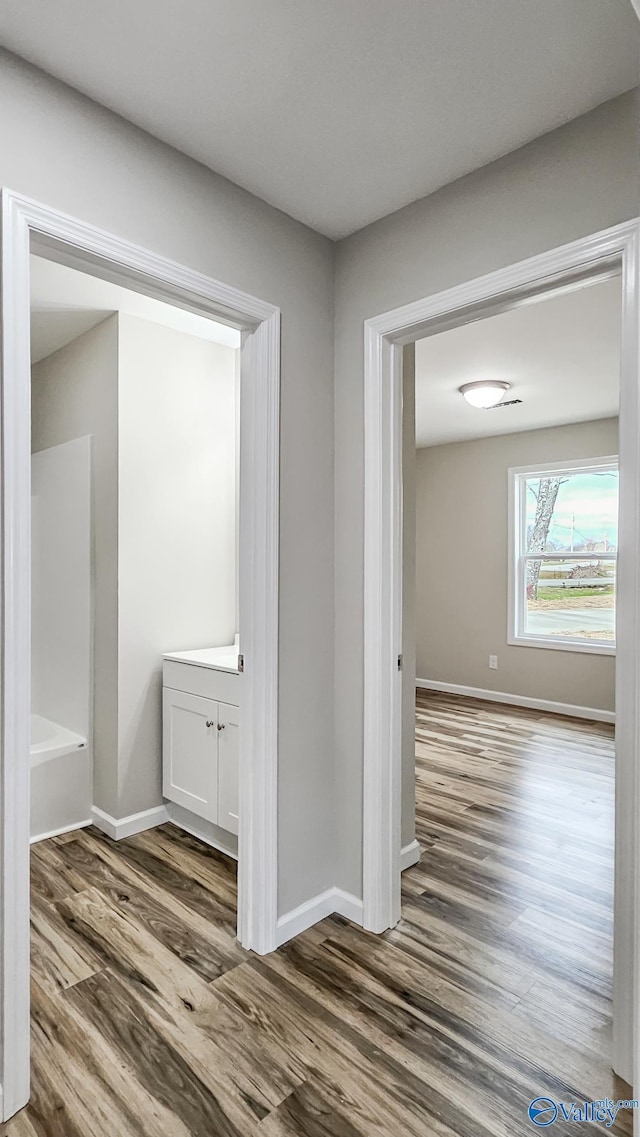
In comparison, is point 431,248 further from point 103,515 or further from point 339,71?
point 103,515

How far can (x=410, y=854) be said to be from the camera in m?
2.65

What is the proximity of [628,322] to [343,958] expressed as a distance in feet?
6.76

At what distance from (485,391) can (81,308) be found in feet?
8.40

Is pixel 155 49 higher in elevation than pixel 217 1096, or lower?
higher

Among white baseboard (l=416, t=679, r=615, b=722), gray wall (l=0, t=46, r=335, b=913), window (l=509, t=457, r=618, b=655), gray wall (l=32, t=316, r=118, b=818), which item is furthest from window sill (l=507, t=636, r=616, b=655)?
gray wall (l=32, t=316, r=118, b=818)

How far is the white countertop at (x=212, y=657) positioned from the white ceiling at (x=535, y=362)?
73.5 inches

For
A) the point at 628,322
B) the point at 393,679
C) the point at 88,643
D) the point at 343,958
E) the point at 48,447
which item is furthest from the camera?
the point at 48,447

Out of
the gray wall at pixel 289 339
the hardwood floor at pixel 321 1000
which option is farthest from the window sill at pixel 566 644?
the gray wall at pixel 289 339

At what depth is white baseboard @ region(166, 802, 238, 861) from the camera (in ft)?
8.93

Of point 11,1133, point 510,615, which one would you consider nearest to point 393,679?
point 11,1133

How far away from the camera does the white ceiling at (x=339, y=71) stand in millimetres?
1331

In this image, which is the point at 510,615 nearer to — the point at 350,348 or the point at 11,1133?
the point at 350,348

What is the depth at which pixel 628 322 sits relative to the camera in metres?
1.49

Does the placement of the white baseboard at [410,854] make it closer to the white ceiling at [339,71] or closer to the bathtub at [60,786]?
the bathtub at [60,786]
